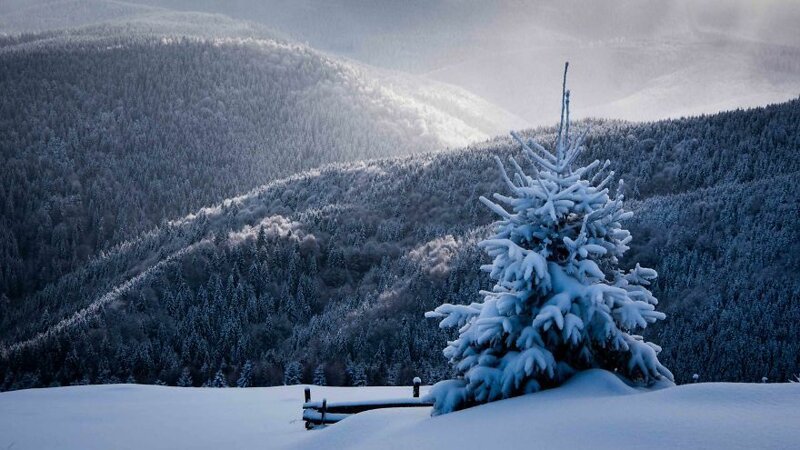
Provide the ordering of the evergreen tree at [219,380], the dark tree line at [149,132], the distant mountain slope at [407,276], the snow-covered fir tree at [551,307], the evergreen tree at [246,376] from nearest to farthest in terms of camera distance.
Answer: the snow-covered fir tree at [551,307]
the distant mountain slope at [407,276]
the evergreen tree at [246,376]
the evergreen tree at [219,380]
the dark tree line at [149,132]

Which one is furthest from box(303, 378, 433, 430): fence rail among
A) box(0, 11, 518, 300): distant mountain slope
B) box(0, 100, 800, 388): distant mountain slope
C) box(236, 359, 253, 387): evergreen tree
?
box(0, 11, 518, 300): distant mountain slope

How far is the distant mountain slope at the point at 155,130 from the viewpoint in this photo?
72750 mm

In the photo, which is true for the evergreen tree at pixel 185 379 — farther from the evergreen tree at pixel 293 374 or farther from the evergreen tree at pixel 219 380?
the evergreen tree at pixel 293 374

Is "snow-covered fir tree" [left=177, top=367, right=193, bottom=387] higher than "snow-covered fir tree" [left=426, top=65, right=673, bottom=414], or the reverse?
"snow-covered fir tree" [left=426, top=65, right=673, bottom=414]

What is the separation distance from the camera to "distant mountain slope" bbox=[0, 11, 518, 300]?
72750 millimetres

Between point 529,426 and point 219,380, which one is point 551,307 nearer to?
point 529,426

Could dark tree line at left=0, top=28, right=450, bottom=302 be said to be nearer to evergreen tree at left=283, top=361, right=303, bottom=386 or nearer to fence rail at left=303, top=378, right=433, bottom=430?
evergreen tree at left=283, top=361, right=303, bottom=386

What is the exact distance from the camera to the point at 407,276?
103 ft

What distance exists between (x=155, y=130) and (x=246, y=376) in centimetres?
7970

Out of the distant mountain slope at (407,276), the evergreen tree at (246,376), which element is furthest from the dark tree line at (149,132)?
the evergreen tree at (246,376)

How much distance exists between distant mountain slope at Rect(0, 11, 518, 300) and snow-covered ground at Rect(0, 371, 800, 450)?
5679cm

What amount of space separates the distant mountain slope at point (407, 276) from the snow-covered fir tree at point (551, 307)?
14.0m

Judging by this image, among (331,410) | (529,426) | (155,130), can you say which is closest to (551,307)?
(529,426)

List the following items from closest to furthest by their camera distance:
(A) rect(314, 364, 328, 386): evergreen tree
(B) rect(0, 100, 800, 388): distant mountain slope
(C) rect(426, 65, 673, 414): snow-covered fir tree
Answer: (C) rect(426, 65, 673, 414): snow-covered fir tree → (B) rect(0, 100, 800, 388): distant mountain slope → (A) rect(314, 364, 328, 386): evergreen tree
